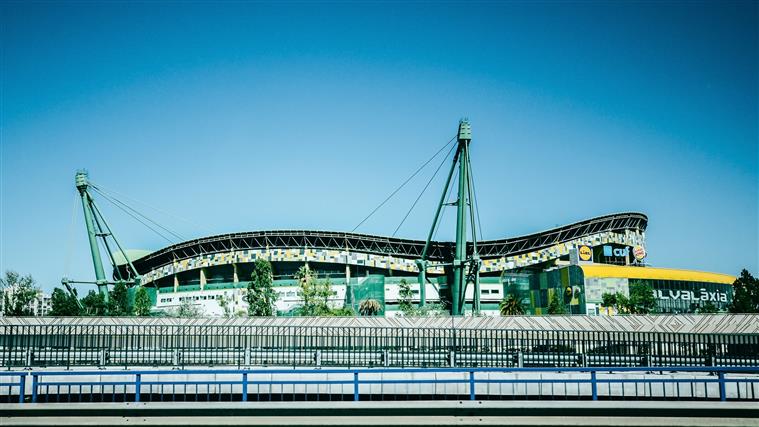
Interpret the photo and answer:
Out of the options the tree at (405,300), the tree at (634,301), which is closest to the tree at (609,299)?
the tree at (634,301)

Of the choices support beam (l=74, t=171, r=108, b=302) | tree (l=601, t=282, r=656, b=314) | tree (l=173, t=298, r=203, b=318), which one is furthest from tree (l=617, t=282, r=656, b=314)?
support beam (l=74, t=171, r=108, b=302)

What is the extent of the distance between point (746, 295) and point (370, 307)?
4700 centimetres

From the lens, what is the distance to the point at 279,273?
12000 centimetres

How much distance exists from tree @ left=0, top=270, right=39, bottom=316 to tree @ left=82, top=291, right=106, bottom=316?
6.60m

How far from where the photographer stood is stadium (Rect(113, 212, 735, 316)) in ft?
322

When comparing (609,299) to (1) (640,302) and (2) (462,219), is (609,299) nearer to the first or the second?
(1) (640,302)

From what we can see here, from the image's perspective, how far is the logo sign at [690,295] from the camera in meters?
94.4

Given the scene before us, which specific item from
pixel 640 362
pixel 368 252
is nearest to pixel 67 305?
pixel 368 252

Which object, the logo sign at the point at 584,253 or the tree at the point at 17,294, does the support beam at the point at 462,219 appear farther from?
the tree at the point at 17,294

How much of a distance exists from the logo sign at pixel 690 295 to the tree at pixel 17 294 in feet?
280

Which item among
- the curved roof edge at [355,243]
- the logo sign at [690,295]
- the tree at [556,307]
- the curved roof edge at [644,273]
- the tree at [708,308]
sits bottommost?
the tree at [708,308]

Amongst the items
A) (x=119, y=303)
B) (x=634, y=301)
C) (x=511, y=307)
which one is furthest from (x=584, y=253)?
(x=119, y=303)

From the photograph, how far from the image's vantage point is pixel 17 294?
9075 centimetres
